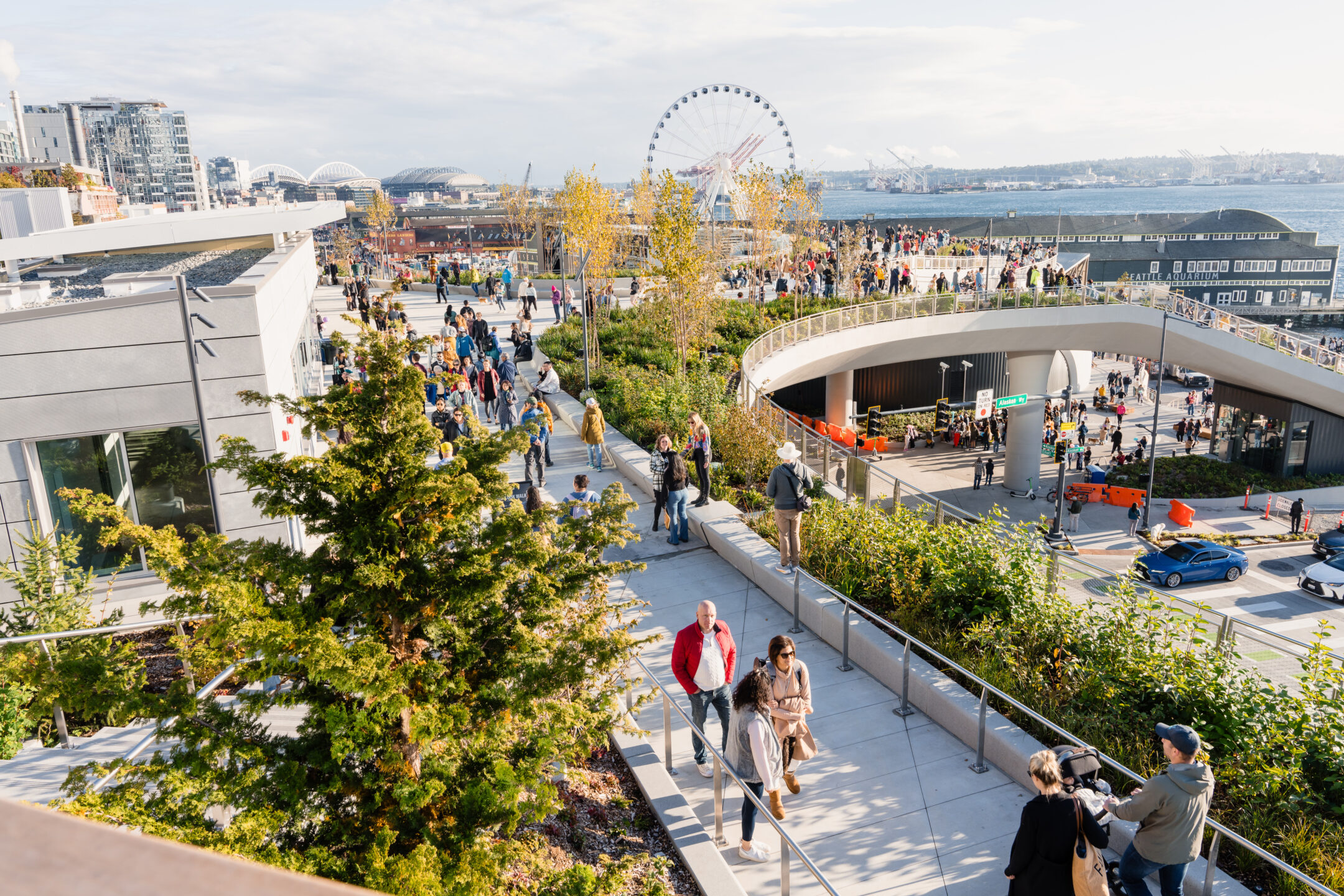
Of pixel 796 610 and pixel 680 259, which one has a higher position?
pixel 680 259

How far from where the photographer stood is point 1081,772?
6.06 m

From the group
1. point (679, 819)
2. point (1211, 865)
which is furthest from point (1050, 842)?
point (679, 819)

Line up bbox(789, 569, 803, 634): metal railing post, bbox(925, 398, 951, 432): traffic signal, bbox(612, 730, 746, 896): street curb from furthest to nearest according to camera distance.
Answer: bbox(925, 398, 951, 432): traffic signal < bbox(789, 569, 803, 634): metal railing post < bbox(612, 730, 746, 896): street curb

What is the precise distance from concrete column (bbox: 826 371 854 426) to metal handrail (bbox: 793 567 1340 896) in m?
32.2

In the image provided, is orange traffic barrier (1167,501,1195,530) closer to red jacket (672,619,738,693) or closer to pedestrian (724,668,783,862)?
red jacket (672,619,738,693)

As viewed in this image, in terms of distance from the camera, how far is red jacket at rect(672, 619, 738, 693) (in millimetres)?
7352

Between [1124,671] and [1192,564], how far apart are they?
75.8 ft

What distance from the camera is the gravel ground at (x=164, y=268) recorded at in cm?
1689

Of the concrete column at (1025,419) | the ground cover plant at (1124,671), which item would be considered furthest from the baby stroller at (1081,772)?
the concrete column at (1025,419)

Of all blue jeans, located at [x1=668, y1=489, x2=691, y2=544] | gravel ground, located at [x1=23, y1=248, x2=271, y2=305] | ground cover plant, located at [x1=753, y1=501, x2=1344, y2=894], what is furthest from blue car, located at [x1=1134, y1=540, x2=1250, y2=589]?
gravel ground, located at [x1=23, y1=248, x2=271, y2=305]

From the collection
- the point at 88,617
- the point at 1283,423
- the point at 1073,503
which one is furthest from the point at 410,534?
the point at 1283,423

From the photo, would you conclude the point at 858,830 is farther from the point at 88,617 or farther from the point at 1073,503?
the point at 1073,503

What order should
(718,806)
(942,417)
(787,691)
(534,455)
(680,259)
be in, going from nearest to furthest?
1. (718,806)
2. (787,691)
3. (534,455)
4. (680,259)
5. (942,417)

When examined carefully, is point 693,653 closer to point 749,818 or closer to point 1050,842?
point 749,818
